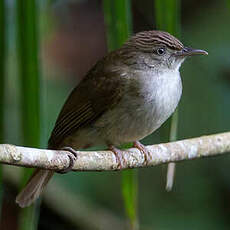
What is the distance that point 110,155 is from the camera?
2957 mm

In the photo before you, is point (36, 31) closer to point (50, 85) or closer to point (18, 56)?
point (18, 56)

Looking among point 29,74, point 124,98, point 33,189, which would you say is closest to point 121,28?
point 29,74

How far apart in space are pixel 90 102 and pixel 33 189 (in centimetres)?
65

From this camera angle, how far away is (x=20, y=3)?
282cm

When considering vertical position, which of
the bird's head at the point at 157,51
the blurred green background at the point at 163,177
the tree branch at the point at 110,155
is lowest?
the blurred green background at the point at 163,177

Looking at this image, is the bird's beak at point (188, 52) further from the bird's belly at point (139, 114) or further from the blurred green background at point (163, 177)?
the blurred green background at point (163, 177)

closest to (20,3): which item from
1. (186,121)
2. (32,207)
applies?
(32,207)

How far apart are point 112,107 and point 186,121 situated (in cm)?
154

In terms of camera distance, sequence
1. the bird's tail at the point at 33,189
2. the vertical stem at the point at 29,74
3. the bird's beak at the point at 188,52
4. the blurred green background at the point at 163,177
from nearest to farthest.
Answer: the vertical stem at the point at 29,74 < the bird's tail at the point at 33,189 < the bird's beak at the point at 188,52 < the blurred green background at the point at 163,177

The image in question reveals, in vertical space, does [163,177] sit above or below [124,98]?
below

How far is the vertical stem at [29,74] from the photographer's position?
2766 millimetres

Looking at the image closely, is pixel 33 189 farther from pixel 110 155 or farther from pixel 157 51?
pixel 157 51

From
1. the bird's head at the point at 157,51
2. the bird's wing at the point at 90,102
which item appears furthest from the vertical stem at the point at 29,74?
the bird's head at the point at 157,51

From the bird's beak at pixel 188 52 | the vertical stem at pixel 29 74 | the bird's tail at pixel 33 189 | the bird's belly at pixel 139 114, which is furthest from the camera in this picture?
the bird's beak at pixel 188 52
